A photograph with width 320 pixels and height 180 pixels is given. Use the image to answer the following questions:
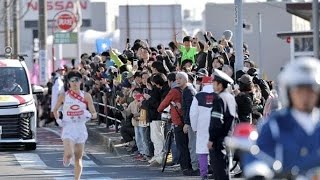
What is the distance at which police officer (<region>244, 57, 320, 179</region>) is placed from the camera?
672cm

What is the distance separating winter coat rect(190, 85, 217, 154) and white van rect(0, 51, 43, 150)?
7.75 metres

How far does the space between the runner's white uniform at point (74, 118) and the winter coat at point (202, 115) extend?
164 centimetres

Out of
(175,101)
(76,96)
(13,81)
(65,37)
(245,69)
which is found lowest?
(175,101)

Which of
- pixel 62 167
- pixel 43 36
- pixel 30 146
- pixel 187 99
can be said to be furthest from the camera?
pixel 43 36

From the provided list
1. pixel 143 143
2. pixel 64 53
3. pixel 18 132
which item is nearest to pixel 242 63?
pixel 143 143

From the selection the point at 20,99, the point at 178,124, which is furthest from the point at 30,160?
the point at 178,124

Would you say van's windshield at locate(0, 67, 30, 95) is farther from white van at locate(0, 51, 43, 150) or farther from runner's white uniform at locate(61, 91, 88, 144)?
runner's white uniform at locate(61, 91, 88, 144)

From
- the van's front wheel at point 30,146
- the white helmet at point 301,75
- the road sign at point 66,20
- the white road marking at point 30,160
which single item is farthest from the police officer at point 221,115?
the road sign at point 66,20

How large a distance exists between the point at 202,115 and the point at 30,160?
21.4 feet

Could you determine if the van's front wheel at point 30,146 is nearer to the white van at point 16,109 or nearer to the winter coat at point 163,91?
the white van at point 16,109

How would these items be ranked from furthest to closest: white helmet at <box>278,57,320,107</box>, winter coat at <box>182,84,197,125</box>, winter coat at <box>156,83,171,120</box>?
winter coat at <box>156,83,171,120</box> < winter coat at <box>182,84,197,125</box> < white helmet at <box>278,57,320,107</box>

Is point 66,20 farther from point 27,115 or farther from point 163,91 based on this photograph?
point 163,91

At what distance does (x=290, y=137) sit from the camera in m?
6.85

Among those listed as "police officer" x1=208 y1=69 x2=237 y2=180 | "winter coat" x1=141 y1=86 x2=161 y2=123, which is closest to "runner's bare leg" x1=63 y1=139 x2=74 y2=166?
"police officer" x1=208 y1=69 x2=237 y2=180
